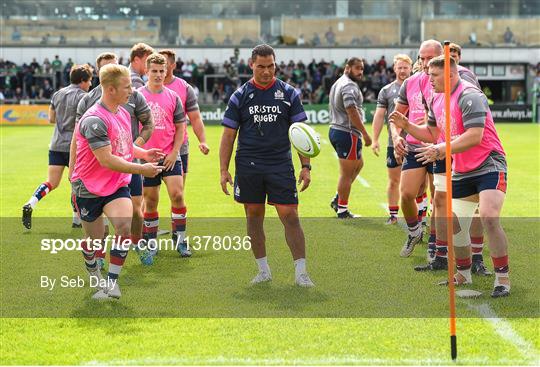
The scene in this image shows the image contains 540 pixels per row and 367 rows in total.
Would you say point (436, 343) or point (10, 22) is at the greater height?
point (10, 22)

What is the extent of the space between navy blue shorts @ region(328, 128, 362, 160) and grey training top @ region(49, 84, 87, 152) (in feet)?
12.5

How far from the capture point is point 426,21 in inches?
2050

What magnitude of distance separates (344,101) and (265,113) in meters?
4.91

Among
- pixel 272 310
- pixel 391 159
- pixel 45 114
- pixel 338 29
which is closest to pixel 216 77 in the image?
pixel 338 29

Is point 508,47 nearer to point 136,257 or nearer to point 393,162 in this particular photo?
point 393,162

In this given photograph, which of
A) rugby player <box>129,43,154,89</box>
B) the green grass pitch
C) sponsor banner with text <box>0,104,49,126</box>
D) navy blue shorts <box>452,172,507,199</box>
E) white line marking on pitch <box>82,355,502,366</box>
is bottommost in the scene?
the green grass pitch

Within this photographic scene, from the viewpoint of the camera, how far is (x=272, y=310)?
7559mm

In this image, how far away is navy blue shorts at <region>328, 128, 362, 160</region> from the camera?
44.6 ft

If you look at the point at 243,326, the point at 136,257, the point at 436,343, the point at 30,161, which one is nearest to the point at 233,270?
the point at 136,257

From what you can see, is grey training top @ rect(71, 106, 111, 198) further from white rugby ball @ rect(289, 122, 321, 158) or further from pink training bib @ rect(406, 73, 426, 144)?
pink training bib @ rect(406, 73, 426, 144)

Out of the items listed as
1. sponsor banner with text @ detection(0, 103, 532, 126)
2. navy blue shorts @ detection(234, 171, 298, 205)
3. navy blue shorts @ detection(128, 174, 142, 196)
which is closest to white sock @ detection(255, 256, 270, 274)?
navy blue shorts @ detection(234, 171, 298, 205)

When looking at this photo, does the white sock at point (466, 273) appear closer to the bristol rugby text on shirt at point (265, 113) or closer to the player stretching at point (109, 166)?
the bristol rugby text on shirt at point (265, 113)

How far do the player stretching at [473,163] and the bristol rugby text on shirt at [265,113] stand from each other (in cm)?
116

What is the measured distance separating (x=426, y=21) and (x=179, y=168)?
43.8m
